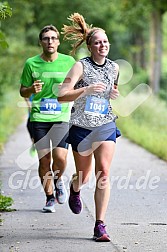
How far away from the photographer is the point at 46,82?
9797 mm

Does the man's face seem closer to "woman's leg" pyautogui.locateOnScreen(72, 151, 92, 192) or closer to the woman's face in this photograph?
the woman's face

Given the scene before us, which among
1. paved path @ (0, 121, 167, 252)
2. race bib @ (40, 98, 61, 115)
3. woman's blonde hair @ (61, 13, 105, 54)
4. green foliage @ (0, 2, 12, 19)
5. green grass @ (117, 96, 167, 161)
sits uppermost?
green foliage @ (0, 2, 12, 19)

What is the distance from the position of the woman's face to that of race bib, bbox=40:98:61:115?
1.75 meters

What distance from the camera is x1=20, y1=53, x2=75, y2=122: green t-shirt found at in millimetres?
9828

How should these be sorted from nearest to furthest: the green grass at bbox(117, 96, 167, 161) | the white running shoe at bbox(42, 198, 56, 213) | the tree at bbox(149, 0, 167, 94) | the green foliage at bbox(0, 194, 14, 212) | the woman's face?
the woman's face, the green foliage at bbox(0, 194, 14, 212), the white running shoe at bbox(42, 198, 56, 213), the green grass at bbox(117, 96, 167, 161), the tree at bbox(149, 0, 167, 94)

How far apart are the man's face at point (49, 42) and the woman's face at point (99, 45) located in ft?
5.65

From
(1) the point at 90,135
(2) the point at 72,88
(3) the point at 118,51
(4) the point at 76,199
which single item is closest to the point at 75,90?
(2) the point at 72,88

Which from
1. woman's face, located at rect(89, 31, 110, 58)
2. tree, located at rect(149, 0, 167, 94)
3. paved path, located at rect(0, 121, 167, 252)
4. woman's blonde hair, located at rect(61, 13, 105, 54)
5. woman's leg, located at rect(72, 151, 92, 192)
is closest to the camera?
paved path, located at rect(0, 121, 167, 252)

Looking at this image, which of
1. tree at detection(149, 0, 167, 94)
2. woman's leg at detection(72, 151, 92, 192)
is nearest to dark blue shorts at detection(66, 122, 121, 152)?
woman's leg at detection(72, 151, 92, 192)

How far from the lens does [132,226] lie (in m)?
8.82

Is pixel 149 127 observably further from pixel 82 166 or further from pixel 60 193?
pixel 82 166

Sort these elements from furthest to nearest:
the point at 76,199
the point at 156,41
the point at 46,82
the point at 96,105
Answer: the point at 156,41 → the point at 46,82 → the point at 76,199 → the point at 96,105

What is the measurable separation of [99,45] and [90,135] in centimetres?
90

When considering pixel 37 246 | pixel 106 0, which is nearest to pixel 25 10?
pixel 106 0
